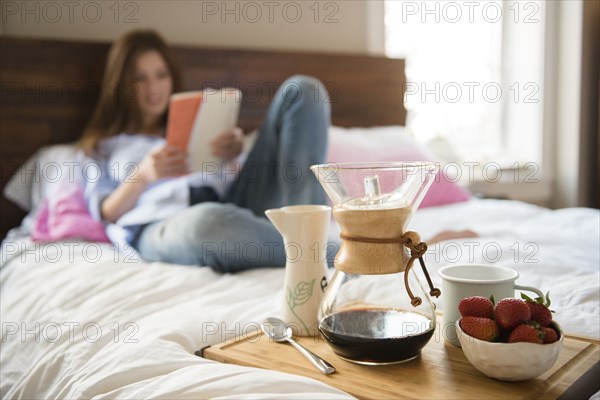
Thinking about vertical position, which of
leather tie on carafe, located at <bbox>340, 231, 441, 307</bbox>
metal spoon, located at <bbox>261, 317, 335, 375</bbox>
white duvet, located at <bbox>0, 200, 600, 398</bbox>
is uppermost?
leather tie on carafe, located at <bbox>340, 231, 441, 307</bbox>

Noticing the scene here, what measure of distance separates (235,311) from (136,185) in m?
0.76

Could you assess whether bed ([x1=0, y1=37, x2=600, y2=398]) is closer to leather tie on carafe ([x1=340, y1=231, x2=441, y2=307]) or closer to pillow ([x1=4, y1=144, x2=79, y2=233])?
pillow ([x1=4, y1=144, x2=79, y2=233])

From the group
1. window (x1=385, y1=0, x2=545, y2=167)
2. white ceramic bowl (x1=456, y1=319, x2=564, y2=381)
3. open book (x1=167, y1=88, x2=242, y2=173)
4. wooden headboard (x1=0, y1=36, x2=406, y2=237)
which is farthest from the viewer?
window (x1=385, y1=0, x2=545, y2=167)

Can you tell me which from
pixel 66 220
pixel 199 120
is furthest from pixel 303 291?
pixel 66 220

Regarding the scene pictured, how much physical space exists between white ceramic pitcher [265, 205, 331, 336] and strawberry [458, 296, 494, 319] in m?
0.24

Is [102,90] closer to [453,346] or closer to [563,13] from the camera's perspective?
[453,346]

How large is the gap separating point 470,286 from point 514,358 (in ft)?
0.50

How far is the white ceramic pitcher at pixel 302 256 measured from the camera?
2.90ft

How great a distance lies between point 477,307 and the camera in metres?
0.71

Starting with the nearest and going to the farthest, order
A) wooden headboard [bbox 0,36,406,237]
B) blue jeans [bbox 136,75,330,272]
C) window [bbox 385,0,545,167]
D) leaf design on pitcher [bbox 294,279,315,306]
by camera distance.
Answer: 1. leaf design on pitcher [bbox 294,279,315,306]
2. blue jeans [bbox 136,75,330,272]
3. wooden headboard [bbox 0,36,406,237]
4. window [bbox 385,0,545,167]

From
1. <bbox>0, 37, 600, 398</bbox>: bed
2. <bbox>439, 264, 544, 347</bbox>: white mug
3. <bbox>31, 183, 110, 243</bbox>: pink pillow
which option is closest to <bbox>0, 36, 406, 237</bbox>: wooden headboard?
<bbox>0, 37, 600, 398</bbox>: bed

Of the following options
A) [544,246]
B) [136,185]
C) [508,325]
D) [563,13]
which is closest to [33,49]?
[136,185]

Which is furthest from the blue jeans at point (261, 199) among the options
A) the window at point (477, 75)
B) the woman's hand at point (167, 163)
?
the window at point (477, 75)

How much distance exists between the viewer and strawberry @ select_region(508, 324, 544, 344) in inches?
25.5
